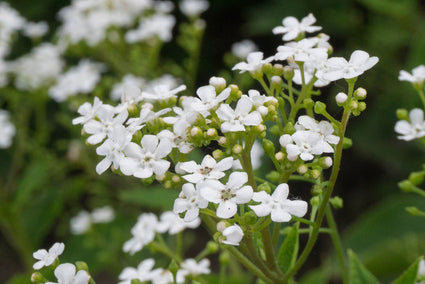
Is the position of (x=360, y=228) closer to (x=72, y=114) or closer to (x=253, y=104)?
(x=253, y=104)

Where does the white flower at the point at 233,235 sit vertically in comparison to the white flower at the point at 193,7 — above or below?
above

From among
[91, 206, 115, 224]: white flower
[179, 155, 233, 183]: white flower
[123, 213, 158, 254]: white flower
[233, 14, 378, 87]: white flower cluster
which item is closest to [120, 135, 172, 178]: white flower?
[179, 155, 233, 183]: white flower

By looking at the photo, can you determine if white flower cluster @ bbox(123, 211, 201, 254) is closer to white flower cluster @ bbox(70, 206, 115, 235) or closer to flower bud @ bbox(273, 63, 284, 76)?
flower bud @ bbox(273, 63, 284, 76)

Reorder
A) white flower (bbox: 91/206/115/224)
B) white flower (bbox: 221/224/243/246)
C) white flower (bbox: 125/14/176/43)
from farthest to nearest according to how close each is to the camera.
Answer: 1. white flower (bbox: 91/206/115/224)
2. white flower (bbox: 125/14/176/43)
3. white flower (bbox: 221/224/243/246)

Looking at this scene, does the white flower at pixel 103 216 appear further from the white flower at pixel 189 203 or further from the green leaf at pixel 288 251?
the white flower at pixel 189 203

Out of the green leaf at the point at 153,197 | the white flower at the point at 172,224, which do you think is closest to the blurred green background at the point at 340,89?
the green leaf at the point at 153,197
